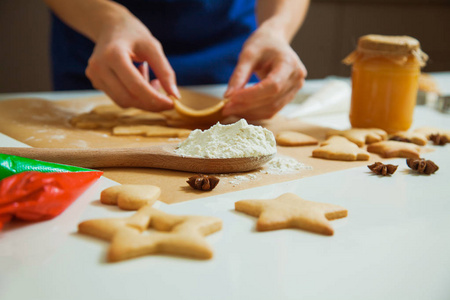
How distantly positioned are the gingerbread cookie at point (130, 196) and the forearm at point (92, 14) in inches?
35.6

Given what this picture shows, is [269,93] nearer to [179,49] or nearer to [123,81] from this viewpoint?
[123,81]

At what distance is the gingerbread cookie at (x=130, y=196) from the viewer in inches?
31.0

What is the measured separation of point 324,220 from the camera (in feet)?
2.41

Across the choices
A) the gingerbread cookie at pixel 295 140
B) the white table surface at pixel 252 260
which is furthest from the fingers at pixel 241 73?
the white table surface at pixel 252 260

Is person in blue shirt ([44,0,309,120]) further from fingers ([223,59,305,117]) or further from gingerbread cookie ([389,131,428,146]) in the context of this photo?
gingerbread cookie ([389,131,428,146])

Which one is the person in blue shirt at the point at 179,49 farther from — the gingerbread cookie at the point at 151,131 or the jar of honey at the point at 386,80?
the jar of honey at the point at 386,80

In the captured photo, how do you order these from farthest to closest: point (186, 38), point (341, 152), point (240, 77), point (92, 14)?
point (186, 38)
point (92, 14)
point (240, 77)
point (341, 152)

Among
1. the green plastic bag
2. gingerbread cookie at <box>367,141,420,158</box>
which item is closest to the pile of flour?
the green plastic bag

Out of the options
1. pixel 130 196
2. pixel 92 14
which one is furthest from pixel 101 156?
pixel 92 14

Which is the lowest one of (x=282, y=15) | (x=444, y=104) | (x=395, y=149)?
(x=444, y=104)

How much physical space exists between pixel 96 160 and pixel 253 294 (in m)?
0.55

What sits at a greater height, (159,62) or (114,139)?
(159,62)

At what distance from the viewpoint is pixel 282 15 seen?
75.0 inches

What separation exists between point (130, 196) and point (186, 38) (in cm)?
144
